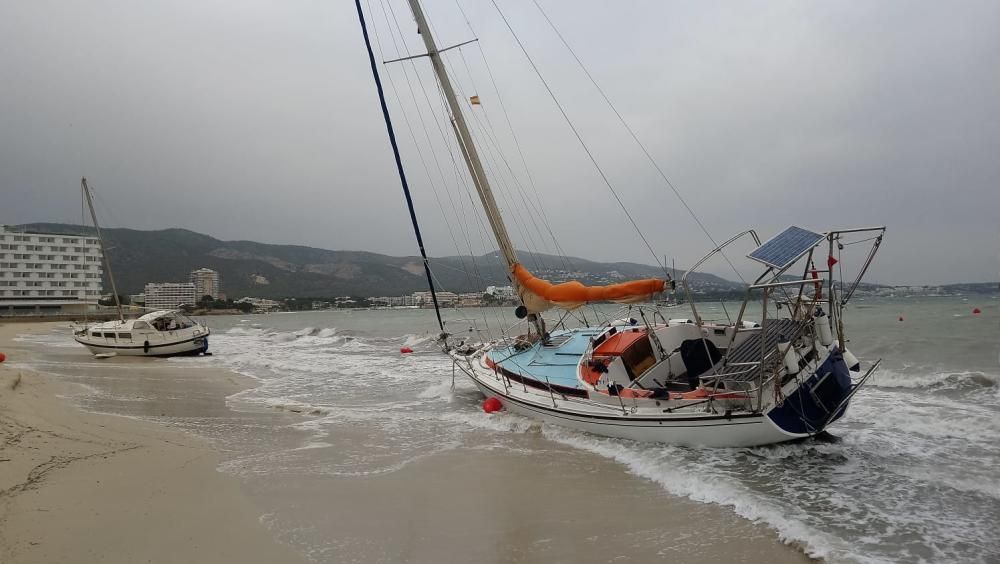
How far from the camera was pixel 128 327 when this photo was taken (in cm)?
2795

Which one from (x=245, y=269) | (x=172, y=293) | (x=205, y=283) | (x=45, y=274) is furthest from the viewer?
(x=245, y=269)

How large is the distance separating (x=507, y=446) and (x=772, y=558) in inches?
206

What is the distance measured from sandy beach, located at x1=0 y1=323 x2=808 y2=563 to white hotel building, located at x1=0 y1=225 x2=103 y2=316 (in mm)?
95434

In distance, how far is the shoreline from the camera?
5.61 m

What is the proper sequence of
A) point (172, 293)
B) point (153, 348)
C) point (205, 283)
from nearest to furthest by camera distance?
point (153, 348) < point (172, 293) < point (205, 283)

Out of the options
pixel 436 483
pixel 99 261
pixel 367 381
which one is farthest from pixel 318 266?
pixel 436 483

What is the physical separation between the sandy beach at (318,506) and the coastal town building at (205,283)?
13903cm

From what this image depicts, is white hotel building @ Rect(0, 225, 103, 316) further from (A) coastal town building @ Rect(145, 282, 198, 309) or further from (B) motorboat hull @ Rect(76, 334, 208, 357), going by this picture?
(B) motorboat hull @ Rect(76, 334, 208, 357)

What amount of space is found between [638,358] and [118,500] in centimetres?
918

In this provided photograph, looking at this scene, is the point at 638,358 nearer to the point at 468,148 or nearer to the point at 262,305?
the point at 468,148

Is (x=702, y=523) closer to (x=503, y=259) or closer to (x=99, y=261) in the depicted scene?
(x=503, y=259)

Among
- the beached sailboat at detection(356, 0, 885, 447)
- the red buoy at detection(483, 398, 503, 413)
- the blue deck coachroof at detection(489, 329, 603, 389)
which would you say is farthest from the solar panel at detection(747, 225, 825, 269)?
the red buoy at detection(483, 398, 503, 413)

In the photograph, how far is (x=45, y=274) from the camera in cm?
8906

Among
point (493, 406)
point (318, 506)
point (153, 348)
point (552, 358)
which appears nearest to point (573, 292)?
point (552, 358)
